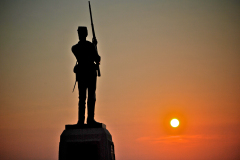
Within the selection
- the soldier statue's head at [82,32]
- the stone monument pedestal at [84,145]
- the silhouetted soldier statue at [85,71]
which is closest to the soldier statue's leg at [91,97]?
the silhouetted soldier statue at [85,71]

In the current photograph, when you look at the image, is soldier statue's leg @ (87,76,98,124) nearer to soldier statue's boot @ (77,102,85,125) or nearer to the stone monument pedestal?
soldier statue's boot @ (77,102,85,125)

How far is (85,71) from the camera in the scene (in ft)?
29.1

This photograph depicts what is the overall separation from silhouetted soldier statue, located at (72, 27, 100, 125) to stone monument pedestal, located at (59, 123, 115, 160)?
0.56 meters

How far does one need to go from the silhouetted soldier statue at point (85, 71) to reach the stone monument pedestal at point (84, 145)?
1.85 feet

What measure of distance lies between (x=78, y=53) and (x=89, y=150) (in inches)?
117

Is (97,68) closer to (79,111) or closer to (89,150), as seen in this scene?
(79,111)

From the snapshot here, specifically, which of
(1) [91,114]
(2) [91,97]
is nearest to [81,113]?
(1) [91,114]

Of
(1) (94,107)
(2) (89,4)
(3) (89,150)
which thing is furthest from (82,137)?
(2) (89,4)

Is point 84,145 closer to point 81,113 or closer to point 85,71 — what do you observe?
point 81,113

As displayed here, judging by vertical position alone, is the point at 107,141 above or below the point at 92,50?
below

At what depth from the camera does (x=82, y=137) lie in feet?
26.8

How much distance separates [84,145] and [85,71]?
225 centimetres

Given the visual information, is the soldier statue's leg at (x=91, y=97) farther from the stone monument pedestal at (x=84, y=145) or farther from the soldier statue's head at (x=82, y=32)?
the soldier statue's head at (x=82, y=32)

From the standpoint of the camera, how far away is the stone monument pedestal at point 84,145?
7.99 metres
